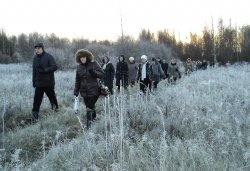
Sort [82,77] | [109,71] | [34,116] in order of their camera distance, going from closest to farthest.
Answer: [82,77] → [34,116] → [109,71]

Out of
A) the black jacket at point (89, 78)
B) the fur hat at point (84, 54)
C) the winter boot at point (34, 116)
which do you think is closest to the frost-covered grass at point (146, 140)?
the winter boot at point (34, 116)

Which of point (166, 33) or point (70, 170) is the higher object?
point (166, 33)

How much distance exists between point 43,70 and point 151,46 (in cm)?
4424

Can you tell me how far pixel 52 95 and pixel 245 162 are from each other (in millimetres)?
6478

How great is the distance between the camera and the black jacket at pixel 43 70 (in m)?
9.32

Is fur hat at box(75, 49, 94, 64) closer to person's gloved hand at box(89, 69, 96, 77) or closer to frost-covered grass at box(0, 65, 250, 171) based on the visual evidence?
person's gloved hand at box(89, 69, 96, 77)

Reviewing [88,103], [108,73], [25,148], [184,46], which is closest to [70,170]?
[25,148]

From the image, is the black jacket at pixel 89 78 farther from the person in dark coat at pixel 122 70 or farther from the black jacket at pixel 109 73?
the person in dark coat at pixel 122 70

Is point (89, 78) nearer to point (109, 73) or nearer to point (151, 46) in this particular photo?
point (109, 73)

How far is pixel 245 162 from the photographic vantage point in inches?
166

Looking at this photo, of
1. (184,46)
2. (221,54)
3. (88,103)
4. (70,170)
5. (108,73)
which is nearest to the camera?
(70,170)

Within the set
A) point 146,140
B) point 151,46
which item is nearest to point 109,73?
point 146,140

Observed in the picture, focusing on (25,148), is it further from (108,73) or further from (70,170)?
(108,73)

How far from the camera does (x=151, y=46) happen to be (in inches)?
2080
